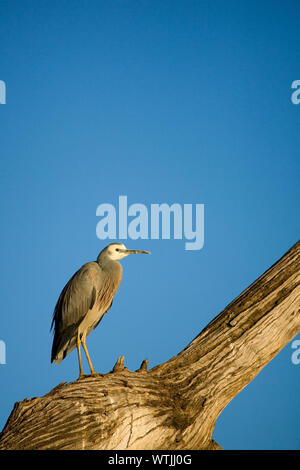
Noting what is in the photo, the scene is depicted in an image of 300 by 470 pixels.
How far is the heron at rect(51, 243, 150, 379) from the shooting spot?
6.33m

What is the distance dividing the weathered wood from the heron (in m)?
1.52

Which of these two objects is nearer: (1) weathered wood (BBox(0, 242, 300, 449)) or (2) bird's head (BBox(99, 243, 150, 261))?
(1) weathered wood (BBox(0, 242, 300, 449))

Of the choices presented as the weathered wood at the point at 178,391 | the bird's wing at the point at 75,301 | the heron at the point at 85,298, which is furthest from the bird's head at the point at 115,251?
the weathered wood at the point at 178,391

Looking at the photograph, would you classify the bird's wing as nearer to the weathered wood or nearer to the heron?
the heron

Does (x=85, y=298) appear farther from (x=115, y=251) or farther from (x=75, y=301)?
(x=115, y=251)

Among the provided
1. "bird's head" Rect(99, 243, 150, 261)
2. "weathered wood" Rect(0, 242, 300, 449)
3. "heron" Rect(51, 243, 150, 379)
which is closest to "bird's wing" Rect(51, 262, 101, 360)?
"heron" Rect(51, 243, 150, 379)

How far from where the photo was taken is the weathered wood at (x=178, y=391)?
14.2 feet

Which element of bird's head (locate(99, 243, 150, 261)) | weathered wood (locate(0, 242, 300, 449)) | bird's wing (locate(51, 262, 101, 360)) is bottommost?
weathered wood (locate(0, 242, 300, 449))

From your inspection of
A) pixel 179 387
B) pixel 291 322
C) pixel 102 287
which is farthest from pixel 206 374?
pixel 102 287

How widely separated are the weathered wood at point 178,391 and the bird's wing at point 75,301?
4.95ft

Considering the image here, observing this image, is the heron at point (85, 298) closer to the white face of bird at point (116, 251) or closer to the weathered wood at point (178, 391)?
the white face of bird at point (116, 251)

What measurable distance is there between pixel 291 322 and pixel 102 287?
2.41m

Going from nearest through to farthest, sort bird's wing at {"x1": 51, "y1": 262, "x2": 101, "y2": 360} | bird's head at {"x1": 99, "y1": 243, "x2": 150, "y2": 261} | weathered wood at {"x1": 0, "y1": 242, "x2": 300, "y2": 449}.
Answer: weathered wood at {"x1": 0, "y1": 242, "x2": 300, "y2": 449}
bird's wing at {"x1": 51, "y1": 262, "x2": 101, "y2": 360}
bird's head at {"x1": 99, "y1": 243, "x2": 150, "y2": 261}

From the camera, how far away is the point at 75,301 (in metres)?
6.34
